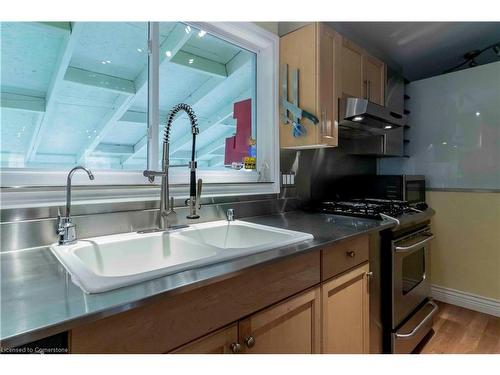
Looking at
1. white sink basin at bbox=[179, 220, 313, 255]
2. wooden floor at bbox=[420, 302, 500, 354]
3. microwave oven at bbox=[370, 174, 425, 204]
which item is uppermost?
microwave oven at bbox=[370, 174, 425, 204]

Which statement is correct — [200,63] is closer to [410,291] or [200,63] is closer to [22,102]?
[22,102]

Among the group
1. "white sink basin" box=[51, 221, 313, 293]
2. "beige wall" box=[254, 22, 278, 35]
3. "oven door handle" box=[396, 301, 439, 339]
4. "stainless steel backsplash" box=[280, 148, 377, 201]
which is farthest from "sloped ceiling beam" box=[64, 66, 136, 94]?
Result: "oven door handle" box=[396, 301, 439, 339]

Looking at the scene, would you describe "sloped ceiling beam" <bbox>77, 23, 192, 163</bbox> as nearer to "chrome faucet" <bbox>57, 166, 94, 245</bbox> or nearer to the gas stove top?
"chrome faucet" <bbox>57, 166, 94, 245</bbox>

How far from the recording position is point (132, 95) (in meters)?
1.43

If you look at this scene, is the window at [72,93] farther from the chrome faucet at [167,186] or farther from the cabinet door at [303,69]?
the cabinet door at [303,69]

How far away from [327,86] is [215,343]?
156cm

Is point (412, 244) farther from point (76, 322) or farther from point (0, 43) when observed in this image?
point (0, 43)

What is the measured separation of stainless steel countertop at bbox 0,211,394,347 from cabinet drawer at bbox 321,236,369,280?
0.50 ft

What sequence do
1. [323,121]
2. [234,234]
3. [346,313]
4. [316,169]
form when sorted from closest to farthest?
[346,313]
[234,234]
[323,121]
[316,169]

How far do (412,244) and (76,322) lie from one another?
68.2 inches

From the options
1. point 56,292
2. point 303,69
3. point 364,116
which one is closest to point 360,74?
point 364,116

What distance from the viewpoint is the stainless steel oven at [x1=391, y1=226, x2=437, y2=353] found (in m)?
1.49
